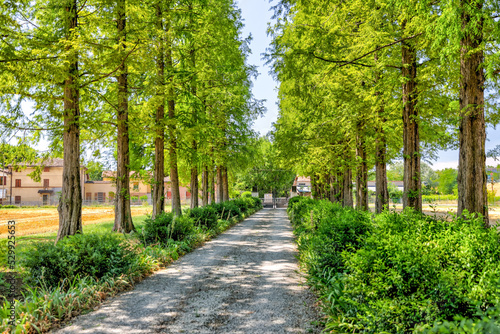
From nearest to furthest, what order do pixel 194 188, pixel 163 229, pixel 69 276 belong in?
pixel 69 276 → pixel 163 229 → pixel 194 188

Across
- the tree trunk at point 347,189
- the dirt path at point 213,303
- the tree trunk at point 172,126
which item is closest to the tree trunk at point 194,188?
the tree trunk at point 172,126

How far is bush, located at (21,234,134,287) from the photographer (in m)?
5.23

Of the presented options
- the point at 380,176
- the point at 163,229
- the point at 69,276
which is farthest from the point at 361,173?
the point at 69,276

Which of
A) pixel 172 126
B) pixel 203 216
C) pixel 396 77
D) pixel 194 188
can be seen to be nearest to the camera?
pixel 396 77

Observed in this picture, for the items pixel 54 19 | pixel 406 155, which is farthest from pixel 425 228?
pixel 54 19

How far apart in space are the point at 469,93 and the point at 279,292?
487cm

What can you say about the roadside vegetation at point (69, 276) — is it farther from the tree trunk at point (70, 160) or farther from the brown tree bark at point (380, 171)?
the brown tree bark at point (380, 171)

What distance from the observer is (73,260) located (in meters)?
5.39

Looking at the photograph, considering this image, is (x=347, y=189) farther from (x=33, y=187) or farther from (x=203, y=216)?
(x=33, y=187)

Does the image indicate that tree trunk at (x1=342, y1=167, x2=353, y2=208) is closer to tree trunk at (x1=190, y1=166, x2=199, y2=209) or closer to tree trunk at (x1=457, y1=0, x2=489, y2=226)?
tree trunk at (x1=190, y1=166, x2=199, y2=209)

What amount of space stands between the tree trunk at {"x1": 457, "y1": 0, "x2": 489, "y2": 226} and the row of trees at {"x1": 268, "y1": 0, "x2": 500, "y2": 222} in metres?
0.02

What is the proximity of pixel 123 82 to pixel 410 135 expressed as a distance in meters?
9.69

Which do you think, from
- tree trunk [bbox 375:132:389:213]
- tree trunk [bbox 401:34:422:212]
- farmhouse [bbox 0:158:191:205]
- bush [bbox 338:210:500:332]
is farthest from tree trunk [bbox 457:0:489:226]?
farmhouse [bbox 0:158:191:205]

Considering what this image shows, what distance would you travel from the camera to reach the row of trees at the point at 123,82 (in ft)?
23.4
